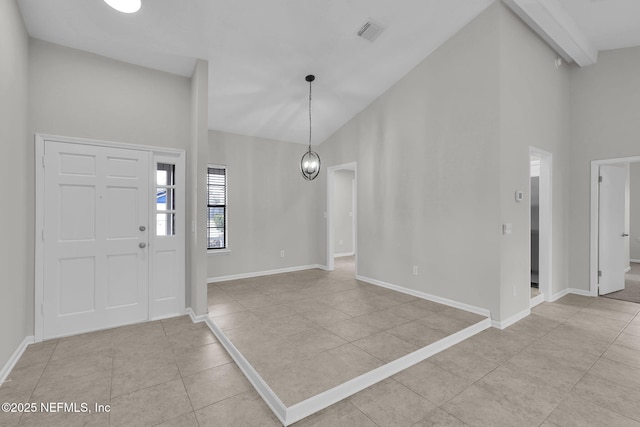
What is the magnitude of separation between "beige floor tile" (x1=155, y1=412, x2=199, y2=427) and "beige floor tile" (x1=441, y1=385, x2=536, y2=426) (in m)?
1.69

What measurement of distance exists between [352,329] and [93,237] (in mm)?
3066

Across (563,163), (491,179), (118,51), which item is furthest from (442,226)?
(118,51)

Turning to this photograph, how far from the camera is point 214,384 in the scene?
2.35m

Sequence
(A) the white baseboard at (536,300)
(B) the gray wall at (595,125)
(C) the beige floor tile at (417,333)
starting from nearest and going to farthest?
(C) the beige floor tile at (417,333)
(A) the white baseboard at (536,300)
(B) the gray wall at (595,125)

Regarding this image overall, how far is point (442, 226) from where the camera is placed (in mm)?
4086

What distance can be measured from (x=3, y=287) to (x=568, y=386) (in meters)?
4.60

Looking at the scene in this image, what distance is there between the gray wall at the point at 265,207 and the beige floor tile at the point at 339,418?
12.7 feet

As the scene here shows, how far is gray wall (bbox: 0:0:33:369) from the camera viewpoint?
2.41 m

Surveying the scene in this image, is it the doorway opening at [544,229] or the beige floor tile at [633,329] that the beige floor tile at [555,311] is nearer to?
the doorway opening at [544,229]

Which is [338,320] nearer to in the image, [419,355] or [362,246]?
[419,355]

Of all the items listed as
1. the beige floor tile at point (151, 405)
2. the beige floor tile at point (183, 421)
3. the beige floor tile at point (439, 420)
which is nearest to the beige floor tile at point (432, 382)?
the beige floor tile at point (439, 420)

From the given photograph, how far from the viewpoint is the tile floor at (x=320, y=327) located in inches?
94.6

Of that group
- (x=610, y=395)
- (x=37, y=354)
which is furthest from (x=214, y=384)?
(x=610, y=395)

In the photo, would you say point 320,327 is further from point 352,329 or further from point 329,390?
point 329,390
